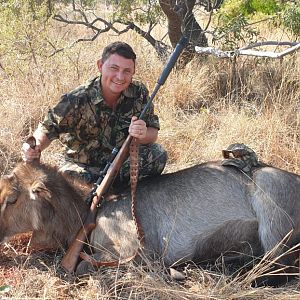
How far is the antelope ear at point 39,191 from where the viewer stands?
3.57 m

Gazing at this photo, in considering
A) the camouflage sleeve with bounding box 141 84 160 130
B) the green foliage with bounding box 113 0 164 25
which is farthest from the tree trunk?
the camouflage sleeve with bounding box 141 84 160 130

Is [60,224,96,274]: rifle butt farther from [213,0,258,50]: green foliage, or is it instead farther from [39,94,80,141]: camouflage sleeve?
[213,0,258,50]: green foliage

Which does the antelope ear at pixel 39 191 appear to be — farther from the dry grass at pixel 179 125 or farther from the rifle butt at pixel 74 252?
the dry grass at pixel 179 125

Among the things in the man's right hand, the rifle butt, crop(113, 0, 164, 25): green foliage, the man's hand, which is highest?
crop(113, 0, 164, 25): green foliage

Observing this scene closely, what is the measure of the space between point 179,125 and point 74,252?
113 inches

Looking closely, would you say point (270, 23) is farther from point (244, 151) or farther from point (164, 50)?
point (244, 151)

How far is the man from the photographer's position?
13.4 ft

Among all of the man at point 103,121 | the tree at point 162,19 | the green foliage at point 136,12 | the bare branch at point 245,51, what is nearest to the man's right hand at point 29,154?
the man at point 103,121

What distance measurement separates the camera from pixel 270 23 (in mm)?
9094

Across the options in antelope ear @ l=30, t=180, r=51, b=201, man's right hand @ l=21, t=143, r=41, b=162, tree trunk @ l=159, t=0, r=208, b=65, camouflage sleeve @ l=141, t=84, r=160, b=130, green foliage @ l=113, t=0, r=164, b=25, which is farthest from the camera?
green foliage @ l=113, t=0, r=164, b=25

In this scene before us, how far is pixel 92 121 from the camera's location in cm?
432

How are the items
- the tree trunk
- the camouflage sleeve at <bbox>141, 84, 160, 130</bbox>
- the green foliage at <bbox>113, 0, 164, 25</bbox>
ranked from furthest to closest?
the green foliage at <bbox>113, 0, 164, 25</bbox> → the tree trunk → the camouflage sleeve at <bbox>141, 84, 160, 130</bbox>

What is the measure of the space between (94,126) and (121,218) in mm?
982

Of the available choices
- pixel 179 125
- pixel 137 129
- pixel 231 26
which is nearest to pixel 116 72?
pixel 137 129
